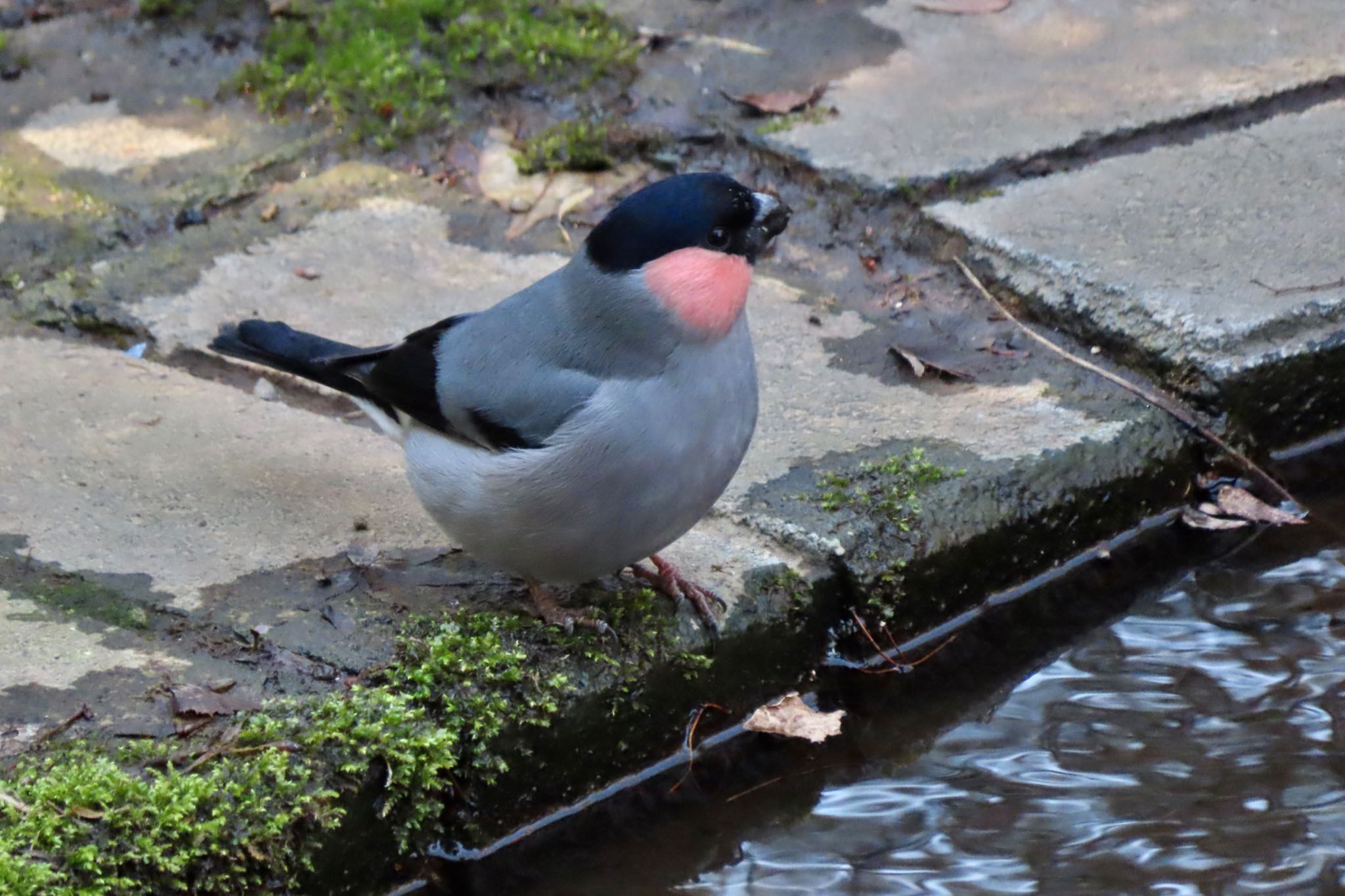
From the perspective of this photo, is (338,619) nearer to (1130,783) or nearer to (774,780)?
(774,780)

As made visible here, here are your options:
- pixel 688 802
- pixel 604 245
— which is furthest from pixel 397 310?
pixel 688 802

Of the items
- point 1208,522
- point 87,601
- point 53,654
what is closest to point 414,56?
point 87,601

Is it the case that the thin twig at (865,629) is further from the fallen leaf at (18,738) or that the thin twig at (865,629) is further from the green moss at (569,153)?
the green moss at (569,153)

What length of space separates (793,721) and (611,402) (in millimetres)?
935

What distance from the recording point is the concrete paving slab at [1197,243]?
14.1 ft

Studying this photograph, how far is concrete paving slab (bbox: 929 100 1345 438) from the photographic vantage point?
14.1 ft

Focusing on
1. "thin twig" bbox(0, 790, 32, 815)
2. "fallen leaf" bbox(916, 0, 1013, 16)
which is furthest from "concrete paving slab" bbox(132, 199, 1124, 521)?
"fallen leaf" bbox(916, 0, 1013, 16)

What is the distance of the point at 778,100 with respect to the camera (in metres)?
5.71

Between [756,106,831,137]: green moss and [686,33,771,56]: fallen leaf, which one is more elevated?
[686,33,771,56]: fallen leaf

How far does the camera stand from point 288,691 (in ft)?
10.3

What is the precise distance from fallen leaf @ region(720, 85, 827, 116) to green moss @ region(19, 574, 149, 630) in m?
3.18

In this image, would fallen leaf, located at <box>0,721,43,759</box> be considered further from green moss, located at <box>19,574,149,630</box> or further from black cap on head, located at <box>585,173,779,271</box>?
black cap on head, located at <box>585,173,779,271</box>

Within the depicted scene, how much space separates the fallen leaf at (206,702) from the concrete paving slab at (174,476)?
40 centimetres

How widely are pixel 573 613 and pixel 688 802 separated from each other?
0.50 m
